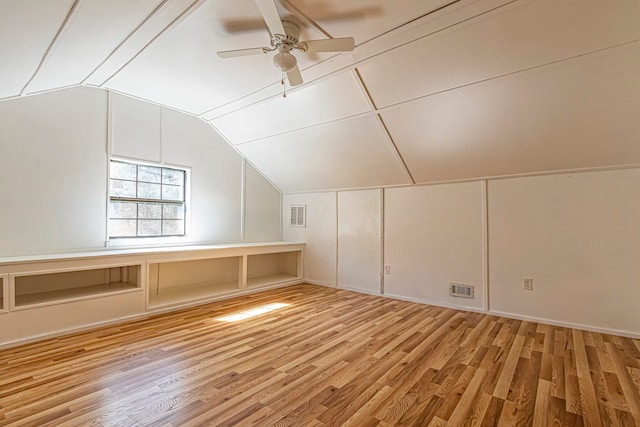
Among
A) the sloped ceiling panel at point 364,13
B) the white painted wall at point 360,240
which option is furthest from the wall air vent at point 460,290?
the sloped ceiling panel at point 364,13

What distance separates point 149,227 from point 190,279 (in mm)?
968

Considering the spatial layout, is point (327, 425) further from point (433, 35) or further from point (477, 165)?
point (477, 165)

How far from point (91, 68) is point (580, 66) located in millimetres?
4146

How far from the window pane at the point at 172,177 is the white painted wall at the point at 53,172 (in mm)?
784

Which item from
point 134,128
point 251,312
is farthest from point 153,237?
point 251,312

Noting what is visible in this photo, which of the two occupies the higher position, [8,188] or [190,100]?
[190,100]

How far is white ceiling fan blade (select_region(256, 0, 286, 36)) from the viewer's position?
1748 millimetres

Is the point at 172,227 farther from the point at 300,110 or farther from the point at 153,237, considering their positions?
the point at 300,110

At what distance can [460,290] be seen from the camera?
3.89 metres

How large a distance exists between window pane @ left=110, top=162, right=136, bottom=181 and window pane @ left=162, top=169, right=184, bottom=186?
401 millimetres

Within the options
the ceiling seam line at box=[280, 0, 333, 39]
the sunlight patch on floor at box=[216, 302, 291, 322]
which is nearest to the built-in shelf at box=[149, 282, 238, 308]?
the sunlight patch on floor at box=[216, 302, 291, 322]

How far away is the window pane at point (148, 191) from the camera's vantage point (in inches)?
162

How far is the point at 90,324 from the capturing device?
121 inches

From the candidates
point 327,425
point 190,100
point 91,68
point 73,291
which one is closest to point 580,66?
point 327,425
